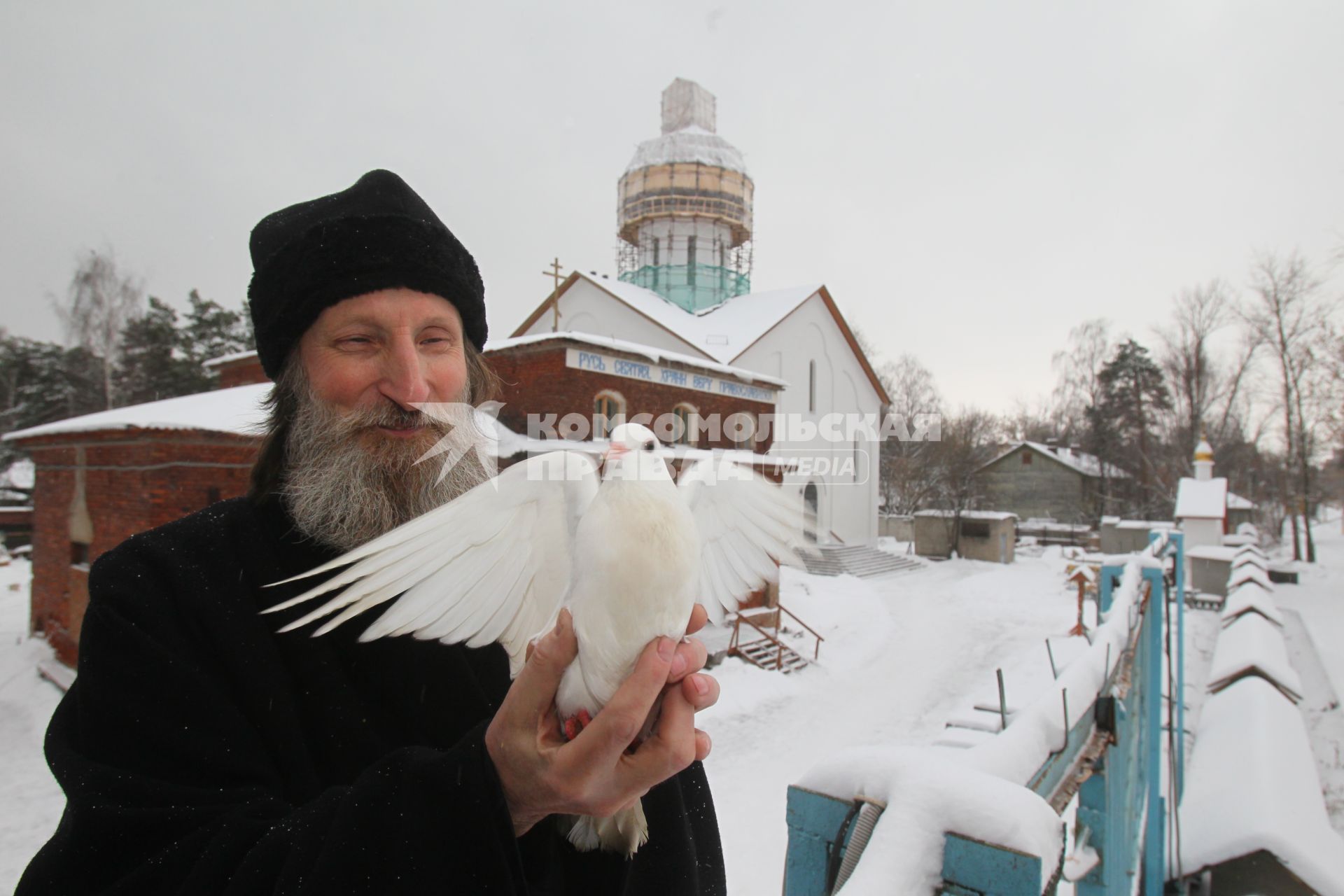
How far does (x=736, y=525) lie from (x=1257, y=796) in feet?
22.0

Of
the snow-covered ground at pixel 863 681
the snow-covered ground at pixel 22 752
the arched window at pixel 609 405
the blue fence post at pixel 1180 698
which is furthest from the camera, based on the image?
the arched window at pixel 609 405

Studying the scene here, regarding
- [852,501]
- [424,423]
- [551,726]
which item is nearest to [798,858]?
[551,726]

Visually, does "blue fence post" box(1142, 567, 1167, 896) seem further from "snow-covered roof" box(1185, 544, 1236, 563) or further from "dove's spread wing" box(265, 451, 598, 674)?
"snow-covered roof" box(1185, 544, 1236, 563)

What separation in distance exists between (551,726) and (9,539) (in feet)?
91.0

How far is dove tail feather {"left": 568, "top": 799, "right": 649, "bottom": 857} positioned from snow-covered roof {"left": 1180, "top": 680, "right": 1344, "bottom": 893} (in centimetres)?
534

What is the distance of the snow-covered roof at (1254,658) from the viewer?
8.35 m

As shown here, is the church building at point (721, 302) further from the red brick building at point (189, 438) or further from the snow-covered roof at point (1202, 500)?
the red brick building at point (189, 438)

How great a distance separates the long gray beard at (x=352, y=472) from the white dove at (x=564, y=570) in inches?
7.9

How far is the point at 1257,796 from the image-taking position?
5594mm

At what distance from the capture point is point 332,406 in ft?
4.80

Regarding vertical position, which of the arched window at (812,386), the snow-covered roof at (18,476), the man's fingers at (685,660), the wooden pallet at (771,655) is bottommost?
the wooden pallet at (771,655)

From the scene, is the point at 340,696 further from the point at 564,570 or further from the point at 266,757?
the point at 564,570

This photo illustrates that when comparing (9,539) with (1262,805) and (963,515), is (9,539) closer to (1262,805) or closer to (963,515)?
(1262,805)

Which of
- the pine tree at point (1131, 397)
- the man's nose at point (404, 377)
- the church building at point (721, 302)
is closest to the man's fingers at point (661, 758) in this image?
the man's nose at point (404, 377)
